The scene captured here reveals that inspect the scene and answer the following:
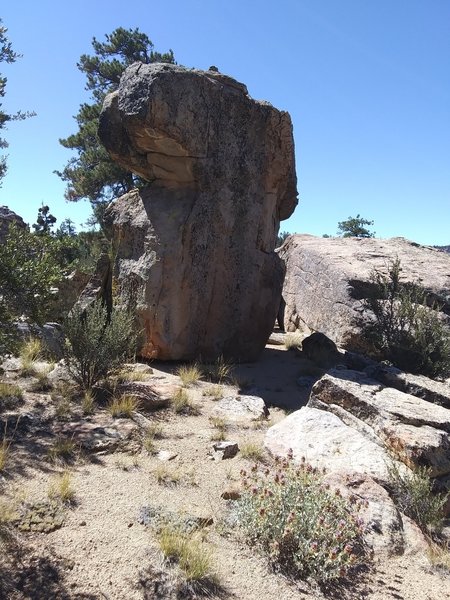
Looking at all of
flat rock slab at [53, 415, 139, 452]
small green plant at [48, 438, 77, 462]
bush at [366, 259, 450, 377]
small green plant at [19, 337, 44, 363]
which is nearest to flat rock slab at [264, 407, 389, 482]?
flat rock slab at [53, 415, 139, 452]

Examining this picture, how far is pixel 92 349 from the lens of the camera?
661 cm

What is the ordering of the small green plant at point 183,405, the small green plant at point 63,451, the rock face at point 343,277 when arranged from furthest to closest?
1. the rock face at point 343,277
2. the small green plant at point 183,405
3. the small green plant at point 63,451

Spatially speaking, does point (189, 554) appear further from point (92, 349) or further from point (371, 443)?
point (92, 349)

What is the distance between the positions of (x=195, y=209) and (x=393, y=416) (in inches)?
187

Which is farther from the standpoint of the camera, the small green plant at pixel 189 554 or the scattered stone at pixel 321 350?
the scattered stone at pixel 321 350

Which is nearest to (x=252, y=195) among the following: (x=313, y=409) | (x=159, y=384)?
(x=159, y=384)

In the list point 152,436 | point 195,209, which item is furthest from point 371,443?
point 195,209

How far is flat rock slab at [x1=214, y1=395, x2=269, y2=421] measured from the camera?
253 inches

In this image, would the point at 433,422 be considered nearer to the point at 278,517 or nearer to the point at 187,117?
the point at 278,517

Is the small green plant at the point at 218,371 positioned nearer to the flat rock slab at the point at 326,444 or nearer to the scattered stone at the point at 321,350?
the scattered stone at the point at 321,350

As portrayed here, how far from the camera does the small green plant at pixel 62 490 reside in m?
3.95

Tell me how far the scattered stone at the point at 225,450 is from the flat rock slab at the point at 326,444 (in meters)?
0.33

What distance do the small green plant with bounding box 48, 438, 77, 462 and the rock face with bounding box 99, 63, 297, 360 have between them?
140 inches

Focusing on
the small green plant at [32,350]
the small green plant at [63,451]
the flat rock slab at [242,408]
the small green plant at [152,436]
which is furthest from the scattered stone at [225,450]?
the small green plant at [32,350]
